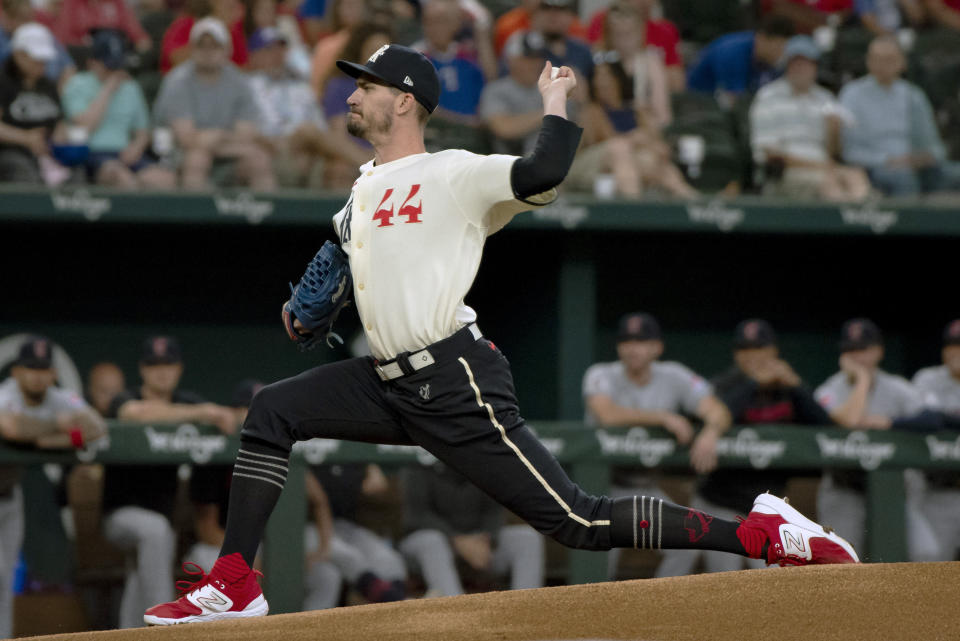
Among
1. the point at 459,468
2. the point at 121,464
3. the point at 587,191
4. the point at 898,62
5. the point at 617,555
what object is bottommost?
the point at 617,555

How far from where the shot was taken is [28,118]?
7.30 meters

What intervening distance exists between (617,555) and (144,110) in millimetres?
3499

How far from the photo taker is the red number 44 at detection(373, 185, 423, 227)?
3.75 metres

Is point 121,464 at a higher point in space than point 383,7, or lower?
lower

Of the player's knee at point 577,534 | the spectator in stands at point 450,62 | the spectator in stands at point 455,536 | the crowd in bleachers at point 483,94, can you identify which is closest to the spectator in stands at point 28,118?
the crowd in bleachers at point 483,94

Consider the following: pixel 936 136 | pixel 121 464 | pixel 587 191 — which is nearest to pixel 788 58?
pixel 936 136

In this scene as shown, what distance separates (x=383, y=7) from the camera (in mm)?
8117

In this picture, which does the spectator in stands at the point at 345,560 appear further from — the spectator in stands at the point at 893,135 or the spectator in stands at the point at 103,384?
the spectator in stands at the point at 893,135

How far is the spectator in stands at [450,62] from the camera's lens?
796cm

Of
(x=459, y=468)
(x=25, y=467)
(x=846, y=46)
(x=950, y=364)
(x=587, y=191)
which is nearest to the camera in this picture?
(x=459, y=468)

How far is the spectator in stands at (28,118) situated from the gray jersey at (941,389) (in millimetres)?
4795

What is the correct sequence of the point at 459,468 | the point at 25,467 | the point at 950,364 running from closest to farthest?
the point at 459,468, the point at 25,467, the point at 950,364

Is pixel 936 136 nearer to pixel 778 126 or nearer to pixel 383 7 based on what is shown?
pixel 778 126

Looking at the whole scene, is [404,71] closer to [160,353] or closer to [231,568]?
[231,568]
